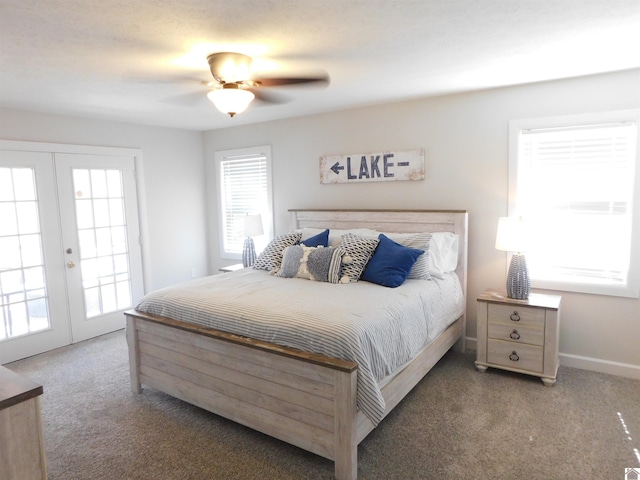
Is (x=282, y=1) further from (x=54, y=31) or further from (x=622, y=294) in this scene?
(x=622, y=294)

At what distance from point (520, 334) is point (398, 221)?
1.47 metres

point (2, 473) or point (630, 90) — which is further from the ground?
point (630, 90)

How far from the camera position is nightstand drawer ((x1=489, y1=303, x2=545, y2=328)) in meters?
3.10

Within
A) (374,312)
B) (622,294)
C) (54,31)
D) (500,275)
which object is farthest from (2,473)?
(622,294)

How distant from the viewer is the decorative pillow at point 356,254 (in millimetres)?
3305

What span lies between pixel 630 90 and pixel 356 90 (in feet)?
6.77

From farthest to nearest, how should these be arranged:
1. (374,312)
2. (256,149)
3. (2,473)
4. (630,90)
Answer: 1. (256,149)
2. (630,90)
3. (374,312)
4. (2,473)

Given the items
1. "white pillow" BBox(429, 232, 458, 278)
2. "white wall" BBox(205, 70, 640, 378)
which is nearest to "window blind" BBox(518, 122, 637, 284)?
"white wall" BBox(205, 70, 640, 378)

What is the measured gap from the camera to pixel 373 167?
4.25 m

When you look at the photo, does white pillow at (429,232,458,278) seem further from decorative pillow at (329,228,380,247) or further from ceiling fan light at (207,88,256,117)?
ceiling fan light at (207,88,256,117)

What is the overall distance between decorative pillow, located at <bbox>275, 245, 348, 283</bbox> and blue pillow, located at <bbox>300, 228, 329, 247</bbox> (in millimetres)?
171

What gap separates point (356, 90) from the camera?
352cm

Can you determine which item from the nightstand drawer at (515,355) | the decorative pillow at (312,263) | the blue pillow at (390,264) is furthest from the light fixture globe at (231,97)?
the nightstand drawer at (515,355)

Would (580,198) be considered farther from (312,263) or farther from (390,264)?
(312,263)
